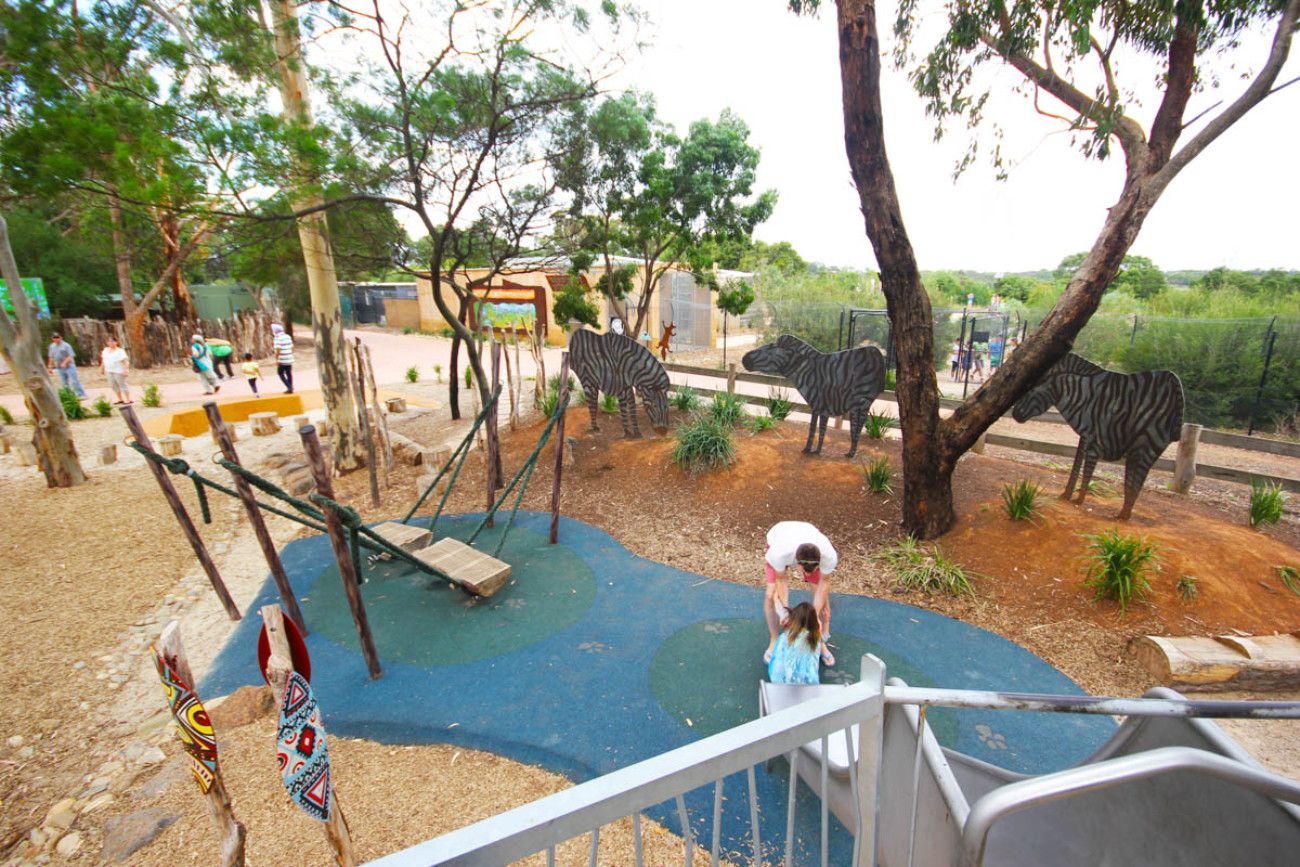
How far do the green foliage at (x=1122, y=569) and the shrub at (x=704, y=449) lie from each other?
11.0 feet

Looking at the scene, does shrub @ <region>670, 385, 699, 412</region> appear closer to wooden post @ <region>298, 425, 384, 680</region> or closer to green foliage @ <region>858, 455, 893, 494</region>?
green foliage @ <region>858, 455, 893, 494</region>

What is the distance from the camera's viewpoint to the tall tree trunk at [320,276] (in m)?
6.31

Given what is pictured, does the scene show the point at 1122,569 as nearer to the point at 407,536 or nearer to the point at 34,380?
the point at 407,536

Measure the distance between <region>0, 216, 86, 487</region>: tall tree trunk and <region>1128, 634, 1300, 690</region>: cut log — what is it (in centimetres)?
1034

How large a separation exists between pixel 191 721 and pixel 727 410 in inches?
250

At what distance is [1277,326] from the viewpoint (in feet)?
30.2

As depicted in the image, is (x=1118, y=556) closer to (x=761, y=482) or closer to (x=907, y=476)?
(x=907, y=476)

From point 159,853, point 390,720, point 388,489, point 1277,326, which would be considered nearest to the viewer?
point 159,853

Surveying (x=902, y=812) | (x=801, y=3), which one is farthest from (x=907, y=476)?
(x=801, y=3)

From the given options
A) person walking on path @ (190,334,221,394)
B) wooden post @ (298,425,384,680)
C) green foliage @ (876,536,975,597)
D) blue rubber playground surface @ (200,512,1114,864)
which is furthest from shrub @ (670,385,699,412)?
person walking on path @ (190,334,221,394)

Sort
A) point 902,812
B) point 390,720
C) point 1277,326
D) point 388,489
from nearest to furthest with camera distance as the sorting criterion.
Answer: point 902,812 < point 390,720 < point 388,489 < point 1277,326

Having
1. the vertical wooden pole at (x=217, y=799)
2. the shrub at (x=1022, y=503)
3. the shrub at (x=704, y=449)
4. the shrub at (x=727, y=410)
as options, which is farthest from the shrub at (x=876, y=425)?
the vertical wooden pole at (x=217, y=799)

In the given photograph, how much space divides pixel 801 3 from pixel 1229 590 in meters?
5.48

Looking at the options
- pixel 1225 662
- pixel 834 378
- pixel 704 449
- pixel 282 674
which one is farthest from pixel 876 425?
pixel 282 674
